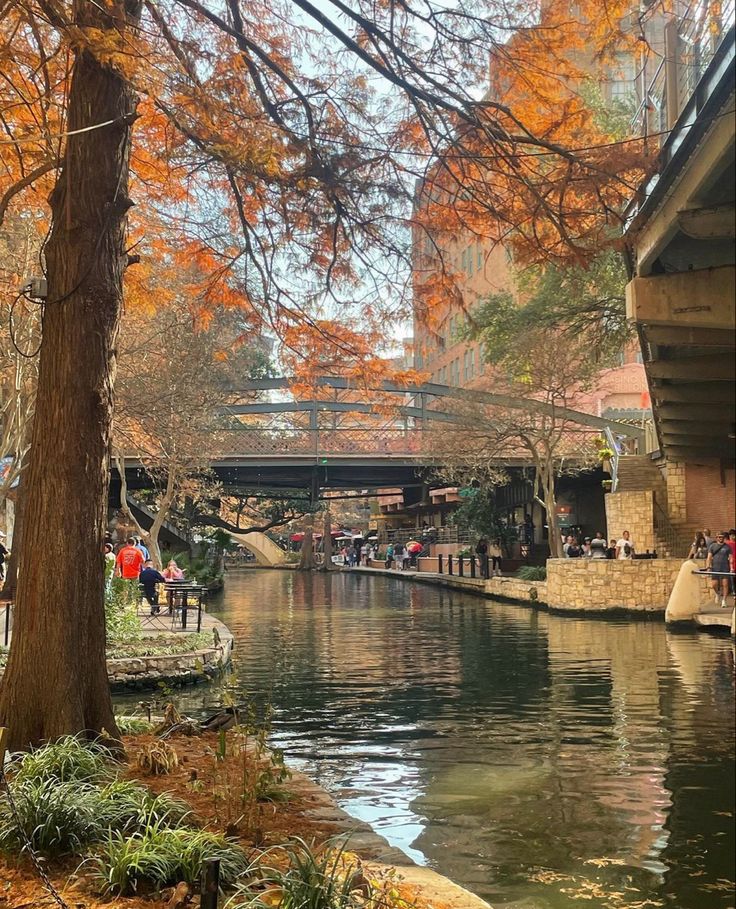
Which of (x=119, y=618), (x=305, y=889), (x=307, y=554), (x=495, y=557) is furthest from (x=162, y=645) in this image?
(x=307, y=554)

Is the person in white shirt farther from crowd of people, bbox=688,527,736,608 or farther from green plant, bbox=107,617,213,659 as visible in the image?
green plant, bbox=107,617,213,659

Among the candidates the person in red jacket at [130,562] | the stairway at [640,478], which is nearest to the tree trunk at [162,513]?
the person in red jacket at [130,562]

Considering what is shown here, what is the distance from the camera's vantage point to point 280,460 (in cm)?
4812

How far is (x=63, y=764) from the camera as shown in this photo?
6168 millimetres

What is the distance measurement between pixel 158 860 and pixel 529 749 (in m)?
6.58

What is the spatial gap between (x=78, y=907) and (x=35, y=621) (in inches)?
119

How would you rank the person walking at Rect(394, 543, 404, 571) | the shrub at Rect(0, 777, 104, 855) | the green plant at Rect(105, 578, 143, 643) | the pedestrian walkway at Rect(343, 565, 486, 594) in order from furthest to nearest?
the person walking at Rect(394, 543, 404, 571)
the pedestrian walkway at Rect(343, 565, 486, 594)
the green plant at Rect(105, 578, 143, 643)
the shrub at Rect(0, 777, 104, 855)

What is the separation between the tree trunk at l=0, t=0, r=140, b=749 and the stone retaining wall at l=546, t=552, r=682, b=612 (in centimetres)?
2176

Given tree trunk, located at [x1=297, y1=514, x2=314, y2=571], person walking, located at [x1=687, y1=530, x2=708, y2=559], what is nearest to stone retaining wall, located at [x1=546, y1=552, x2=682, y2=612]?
person walking, located at [x1=687, y1=530, x2=708, y2=559]

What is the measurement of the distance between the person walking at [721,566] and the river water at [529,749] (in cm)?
241

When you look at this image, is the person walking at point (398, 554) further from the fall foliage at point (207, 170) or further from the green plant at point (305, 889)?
the green plant at point (305, 889)

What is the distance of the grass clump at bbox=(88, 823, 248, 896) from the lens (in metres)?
4.67

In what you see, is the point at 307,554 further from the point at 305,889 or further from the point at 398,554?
the point at 305,889

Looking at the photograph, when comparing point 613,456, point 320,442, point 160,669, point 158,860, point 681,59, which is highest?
point 681,59
